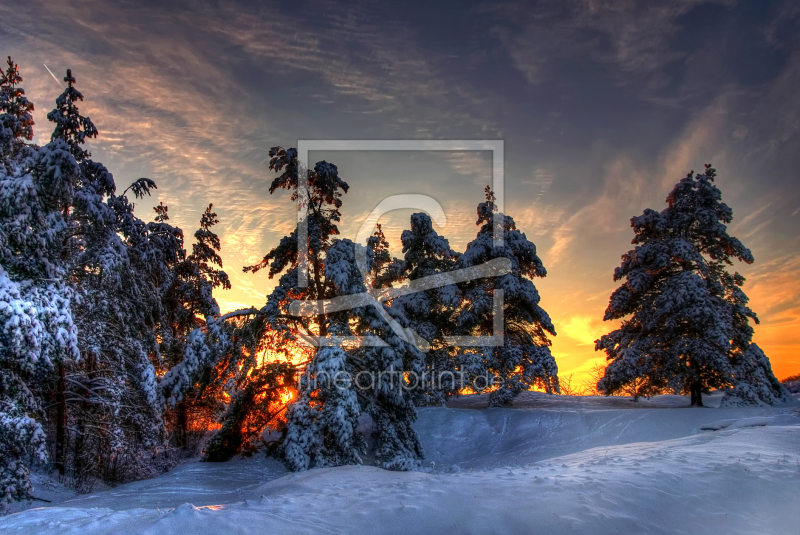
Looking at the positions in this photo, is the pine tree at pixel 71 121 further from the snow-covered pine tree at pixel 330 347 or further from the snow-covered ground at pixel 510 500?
the snow-covered ground at pixel 510 500

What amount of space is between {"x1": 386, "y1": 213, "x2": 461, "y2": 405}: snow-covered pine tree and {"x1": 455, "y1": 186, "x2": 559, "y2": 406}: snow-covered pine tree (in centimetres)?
95

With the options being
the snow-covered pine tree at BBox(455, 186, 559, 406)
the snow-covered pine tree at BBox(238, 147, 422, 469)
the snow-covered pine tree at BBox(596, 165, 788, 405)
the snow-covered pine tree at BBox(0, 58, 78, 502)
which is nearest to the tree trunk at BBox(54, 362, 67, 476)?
the snow-covered pine tree at BBox(0, 58, 78, 502)

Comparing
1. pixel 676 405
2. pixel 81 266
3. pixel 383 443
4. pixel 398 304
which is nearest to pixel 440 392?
pixel 398 304

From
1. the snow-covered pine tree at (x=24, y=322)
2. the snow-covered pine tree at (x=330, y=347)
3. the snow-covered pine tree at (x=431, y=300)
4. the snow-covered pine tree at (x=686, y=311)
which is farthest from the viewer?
the snow-covered pine tree at (x=431, y=300)

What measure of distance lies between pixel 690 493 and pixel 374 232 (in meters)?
19.5

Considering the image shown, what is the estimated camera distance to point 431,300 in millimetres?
20625

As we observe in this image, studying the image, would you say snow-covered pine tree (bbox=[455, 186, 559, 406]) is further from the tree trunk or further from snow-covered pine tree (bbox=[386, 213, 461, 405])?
the tree trunk

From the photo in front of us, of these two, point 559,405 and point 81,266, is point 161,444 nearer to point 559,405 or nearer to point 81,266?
point 81,266

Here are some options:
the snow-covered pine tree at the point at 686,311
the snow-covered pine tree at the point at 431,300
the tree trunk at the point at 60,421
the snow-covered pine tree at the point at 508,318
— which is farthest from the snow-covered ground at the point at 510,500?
the snow-covered pine tree at the point at 431,300

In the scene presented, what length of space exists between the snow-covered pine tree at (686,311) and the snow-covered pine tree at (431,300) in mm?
5991

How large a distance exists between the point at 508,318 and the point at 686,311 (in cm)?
645

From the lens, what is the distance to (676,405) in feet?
57.8

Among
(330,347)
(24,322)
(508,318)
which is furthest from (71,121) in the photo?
(508,318)

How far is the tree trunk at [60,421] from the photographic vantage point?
1094 cm
